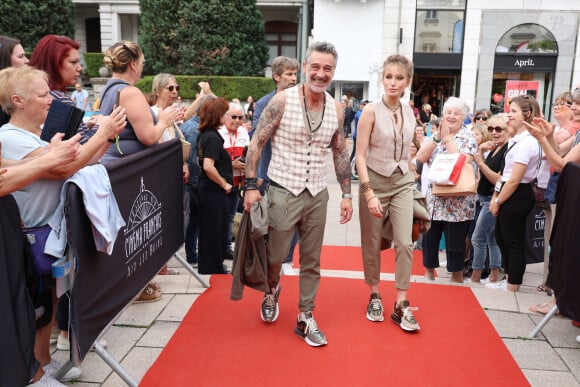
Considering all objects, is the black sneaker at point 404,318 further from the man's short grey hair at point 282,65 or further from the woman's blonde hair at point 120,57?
the woman's blonde hair at point 120,57

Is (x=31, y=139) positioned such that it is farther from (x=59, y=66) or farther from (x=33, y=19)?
(x=33, y=19)

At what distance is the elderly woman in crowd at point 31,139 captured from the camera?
110 inches

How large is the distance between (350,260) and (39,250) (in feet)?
13.4

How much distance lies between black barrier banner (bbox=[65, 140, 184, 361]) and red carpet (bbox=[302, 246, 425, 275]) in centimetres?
196

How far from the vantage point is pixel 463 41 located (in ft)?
70.8

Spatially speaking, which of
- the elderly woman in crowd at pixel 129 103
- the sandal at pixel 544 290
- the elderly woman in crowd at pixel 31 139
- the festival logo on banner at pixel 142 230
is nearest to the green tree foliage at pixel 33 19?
the elderly woman in crowd at pixel 129 103

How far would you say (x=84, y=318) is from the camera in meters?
2.88

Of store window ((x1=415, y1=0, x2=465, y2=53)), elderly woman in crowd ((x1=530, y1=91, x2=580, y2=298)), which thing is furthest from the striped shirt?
store window ((x1=415, y1=0, x2=465, y2=53))

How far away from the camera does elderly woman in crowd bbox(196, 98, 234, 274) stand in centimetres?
511

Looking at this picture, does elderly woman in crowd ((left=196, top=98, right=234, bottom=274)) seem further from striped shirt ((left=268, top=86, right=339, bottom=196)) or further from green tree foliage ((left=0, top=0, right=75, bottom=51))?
green tree foliage ((left=0, top=0, right=75, bottom=51))

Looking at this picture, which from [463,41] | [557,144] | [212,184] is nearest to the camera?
[557,144]

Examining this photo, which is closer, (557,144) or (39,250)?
(39,250)

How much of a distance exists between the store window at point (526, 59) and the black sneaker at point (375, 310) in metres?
19.1

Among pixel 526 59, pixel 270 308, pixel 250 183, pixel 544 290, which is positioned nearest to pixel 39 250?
pixel 250 183
